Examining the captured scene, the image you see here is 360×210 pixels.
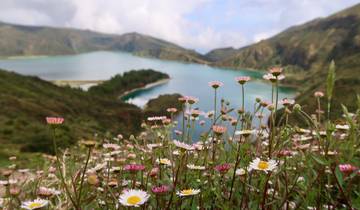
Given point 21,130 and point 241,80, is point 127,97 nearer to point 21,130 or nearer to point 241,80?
point 21,130

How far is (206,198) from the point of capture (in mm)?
3191

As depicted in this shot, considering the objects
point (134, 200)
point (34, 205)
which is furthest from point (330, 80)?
point (34, 205)

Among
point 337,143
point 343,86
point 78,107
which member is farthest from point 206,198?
point 343,86

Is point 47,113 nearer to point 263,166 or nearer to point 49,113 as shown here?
point 49,113

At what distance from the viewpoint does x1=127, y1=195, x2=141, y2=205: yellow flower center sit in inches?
93.7

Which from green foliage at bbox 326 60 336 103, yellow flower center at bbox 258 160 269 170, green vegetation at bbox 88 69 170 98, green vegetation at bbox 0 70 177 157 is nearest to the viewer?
green foliage at bbox 326 60 336 103

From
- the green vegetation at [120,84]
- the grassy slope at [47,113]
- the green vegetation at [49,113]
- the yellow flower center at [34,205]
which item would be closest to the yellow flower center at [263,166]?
the yellow flower center at [34,205]

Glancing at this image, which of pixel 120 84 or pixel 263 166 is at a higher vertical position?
pixel 263 166

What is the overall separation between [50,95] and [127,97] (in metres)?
50.5

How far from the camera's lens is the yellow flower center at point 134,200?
2380mm

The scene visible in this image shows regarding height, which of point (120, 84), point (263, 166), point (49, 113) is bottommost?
point (120, 84)

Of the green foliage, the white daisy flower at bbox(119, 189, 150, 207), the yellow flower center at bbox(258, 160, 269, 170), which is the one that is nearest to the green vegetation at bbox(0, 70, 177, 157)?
the white daisy flower at bbox(119, 189, 150, 207)

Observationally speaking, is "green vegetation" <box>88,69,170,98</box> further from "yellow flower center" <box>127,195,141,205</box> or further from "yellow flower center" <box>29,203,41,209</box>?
"yellow flower center" <box>127,195,141,205</box>

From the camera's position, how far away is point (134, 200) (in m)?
2.44
